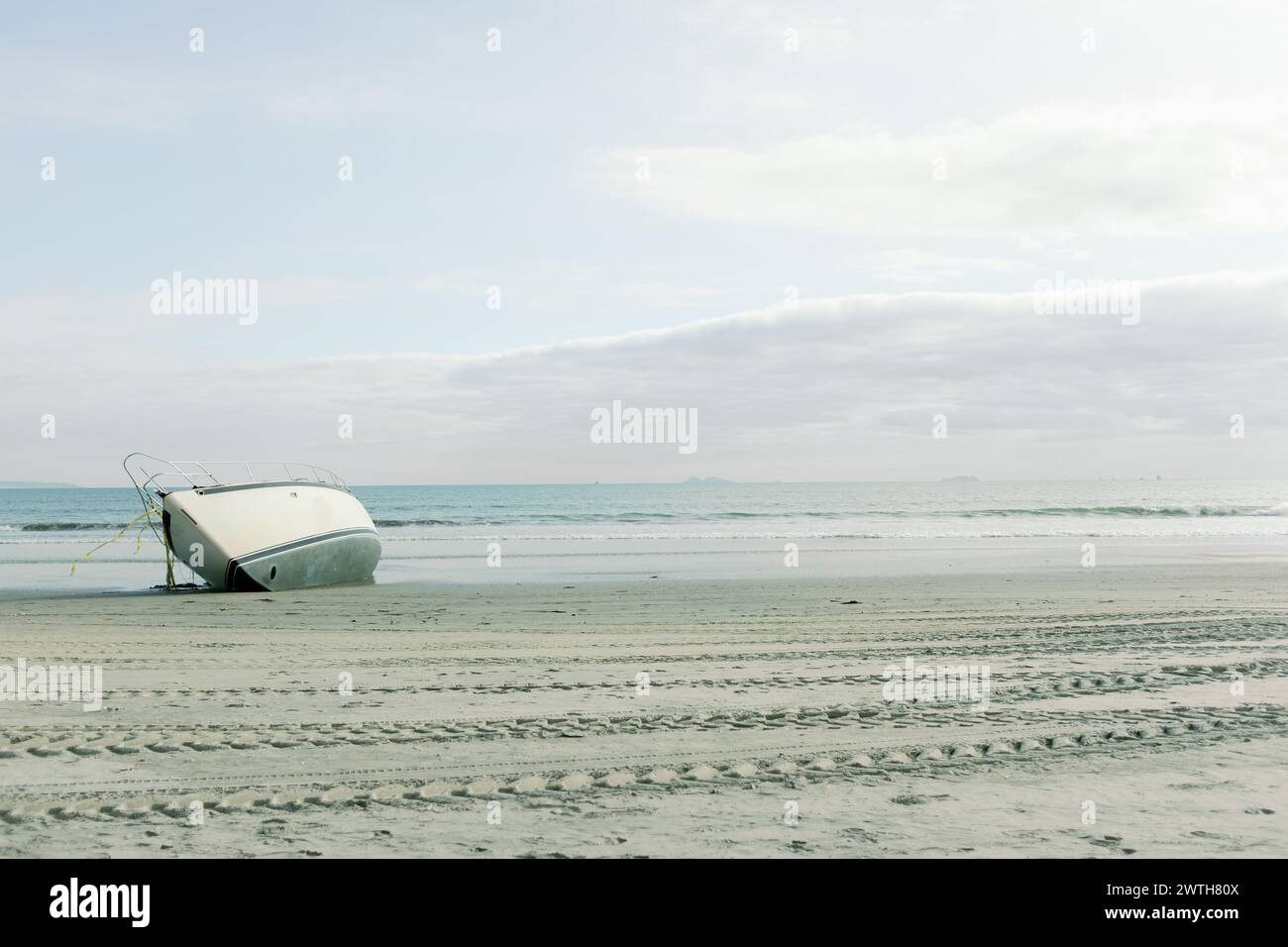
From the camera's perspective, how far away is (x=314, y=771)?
5.28 metres

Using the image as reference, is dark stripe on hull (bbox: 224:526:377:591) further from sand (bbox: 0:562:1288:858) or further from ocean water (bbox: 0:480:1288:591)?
sand (bbox: 0:562:1288:858)

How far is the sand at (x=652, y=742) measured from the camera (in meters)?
4.30

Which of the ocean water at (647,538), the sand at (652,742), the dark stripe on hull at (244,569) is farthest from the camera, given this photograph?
the ocean water at (647,538)

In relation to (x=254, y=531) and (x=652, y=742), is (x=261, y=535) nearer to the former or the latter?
(x=254, y=531)

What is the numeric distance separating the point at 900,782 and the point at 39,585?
18.2 meters

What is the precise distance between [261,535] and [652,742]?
1197cm

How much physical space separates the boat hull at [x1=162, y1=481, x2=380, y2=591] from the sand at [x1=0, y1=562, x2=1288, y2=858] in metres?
3.88

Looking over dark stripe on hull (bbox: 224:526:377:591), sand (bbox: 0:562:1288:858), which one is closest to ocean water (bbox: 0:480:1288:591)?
dark stripe on hull (bbox: 224:526:377:591)

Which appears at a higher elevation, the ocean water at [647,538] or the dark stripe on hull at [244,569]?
the dark stripe on hull at [244,569]

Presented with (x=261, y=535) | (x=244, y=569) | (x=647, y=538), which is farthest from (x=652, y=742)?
(x=647, y=538)

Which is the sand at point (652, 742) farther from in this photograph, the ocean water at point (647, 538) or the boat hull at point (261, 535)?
the ocean water at point (647, 538)

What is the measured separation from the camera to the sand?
14.1 ft

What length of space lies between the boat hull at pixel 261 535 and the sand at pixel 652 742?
3.88 meters

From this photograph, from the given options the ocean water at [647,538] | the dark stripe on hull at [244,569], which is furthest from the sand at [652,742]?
the ocean water at [647,538]
